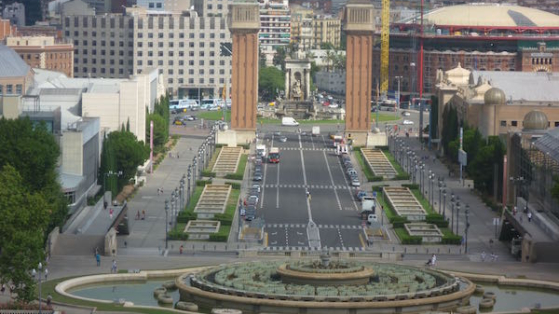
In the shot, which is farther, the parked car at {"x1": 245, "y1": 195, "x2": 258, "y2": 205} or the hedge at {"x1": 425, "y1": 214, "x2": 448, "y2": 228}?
the parked car at {"x1": 245, "y1": 195, "x2": 258, "y2": 205}

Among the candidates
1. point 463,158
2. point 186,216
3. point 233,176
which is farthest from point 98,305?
point 463,158

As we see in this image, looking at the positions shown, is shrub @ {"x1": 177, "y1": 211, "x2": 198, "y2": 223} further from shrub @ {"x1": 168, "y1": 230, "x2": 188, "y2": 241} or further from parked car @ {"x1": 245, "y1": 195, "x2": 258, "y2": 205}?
parked car @ {"x1": 245, "y1": 195, "x2": 258, "y2": 205}

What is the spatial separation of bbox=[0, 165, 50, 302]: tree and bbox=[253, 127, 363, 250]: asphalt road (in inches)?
996

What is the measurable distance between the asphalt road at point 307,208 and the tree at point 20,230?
25.3 metres

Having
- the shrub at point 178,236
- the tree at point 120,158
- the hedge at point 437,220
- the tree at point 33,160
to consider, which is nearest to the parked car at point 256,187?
the tree at point 120,158

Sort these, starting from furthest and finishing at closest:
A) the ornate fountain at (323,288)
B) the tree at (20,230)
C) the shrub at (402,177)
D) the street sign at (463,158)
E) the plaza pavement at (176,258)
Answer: the shrub at (402,177) < the street sign at (463,158) < the plaza pavement at (176,258) < the tree at (20,230) < the ornate fountain at (323,288)

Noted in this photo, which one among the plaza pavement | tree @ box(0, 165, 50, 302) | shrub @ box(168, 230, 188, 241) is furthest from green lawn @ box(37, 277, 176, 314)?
shrub @ box(168, 230, 188, 241)

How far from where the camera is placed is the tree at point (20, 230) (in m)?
112

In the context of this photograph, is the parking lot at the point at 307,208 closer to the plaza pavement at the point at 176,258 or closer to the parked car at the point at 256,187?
the parked car at the point at 256,187

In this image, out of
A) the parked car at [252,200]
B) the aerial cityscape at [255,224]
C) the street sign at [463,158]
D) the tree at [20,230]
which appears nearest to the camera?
the tree at [20,230]

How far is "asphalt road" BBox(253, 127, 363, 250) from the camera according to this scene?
15125 centimetres

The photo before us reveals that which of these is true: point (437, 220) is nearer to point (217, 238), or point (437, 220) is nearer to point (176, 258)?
point (217, 238)

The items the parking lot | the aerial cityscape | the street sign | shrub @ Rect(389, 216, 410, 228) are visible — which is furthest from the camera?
the street sign

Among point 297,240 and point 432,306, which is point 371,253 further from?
point 432,306
